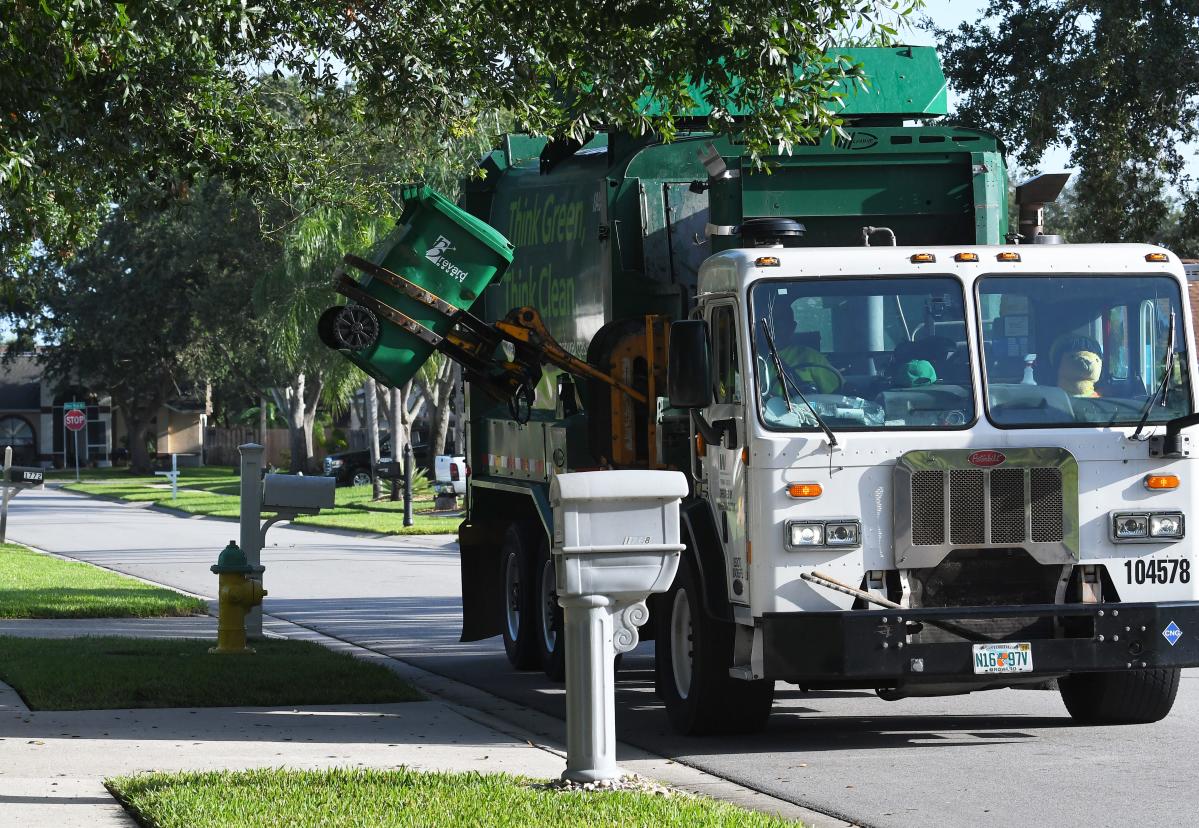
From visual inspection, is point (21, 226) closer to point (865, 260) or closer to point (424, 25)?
point (424, 25)

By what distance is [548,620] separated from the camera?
12844mm

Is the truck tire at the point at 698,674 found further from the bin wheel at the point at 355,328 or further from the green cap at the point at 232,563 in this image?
the green cap at the point at 232,563

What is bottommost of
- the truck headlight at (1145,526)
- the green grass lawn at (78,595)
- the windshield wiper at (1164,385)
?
the green grass lawn at (78,595)

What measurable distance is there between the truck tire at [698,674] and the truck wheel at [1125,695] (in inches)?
72.8

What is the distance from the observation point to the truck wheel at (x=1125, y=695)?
1005 centimetres

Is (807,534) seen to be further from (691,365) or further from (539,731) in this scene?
(539,731)

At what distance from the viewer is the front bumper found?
8945mm

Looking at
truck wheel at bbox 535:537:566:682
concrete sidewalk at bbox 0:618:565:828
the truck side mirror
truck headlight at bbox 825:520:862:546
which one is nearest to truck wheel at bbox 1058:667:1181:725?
truck headlight at bbox 825:520:862:546

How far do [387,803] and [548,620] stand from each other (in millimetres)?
5394

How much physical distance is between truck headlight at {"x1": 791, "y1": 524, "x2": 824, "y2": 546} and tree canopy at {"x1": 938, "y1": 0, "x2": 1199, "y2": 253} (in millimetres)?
16281

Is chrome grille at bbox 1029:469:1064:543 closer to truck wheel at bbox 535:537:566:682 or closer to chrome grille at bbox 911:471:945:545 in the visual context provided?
chrome grille at bbox 911:471:945:545

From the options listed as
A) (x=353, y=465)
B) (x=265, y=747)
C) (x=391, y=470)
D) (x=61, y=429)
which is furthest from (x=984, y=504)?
(x=61, y=429)

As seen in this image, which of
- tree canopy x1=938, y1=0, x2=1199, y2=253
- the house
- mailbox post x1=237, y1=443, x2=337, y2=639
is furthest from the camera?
the house

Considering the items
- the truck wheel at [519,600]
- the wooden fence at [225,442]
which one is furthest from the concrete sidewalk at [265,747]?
the wooden fence at [225,442]
